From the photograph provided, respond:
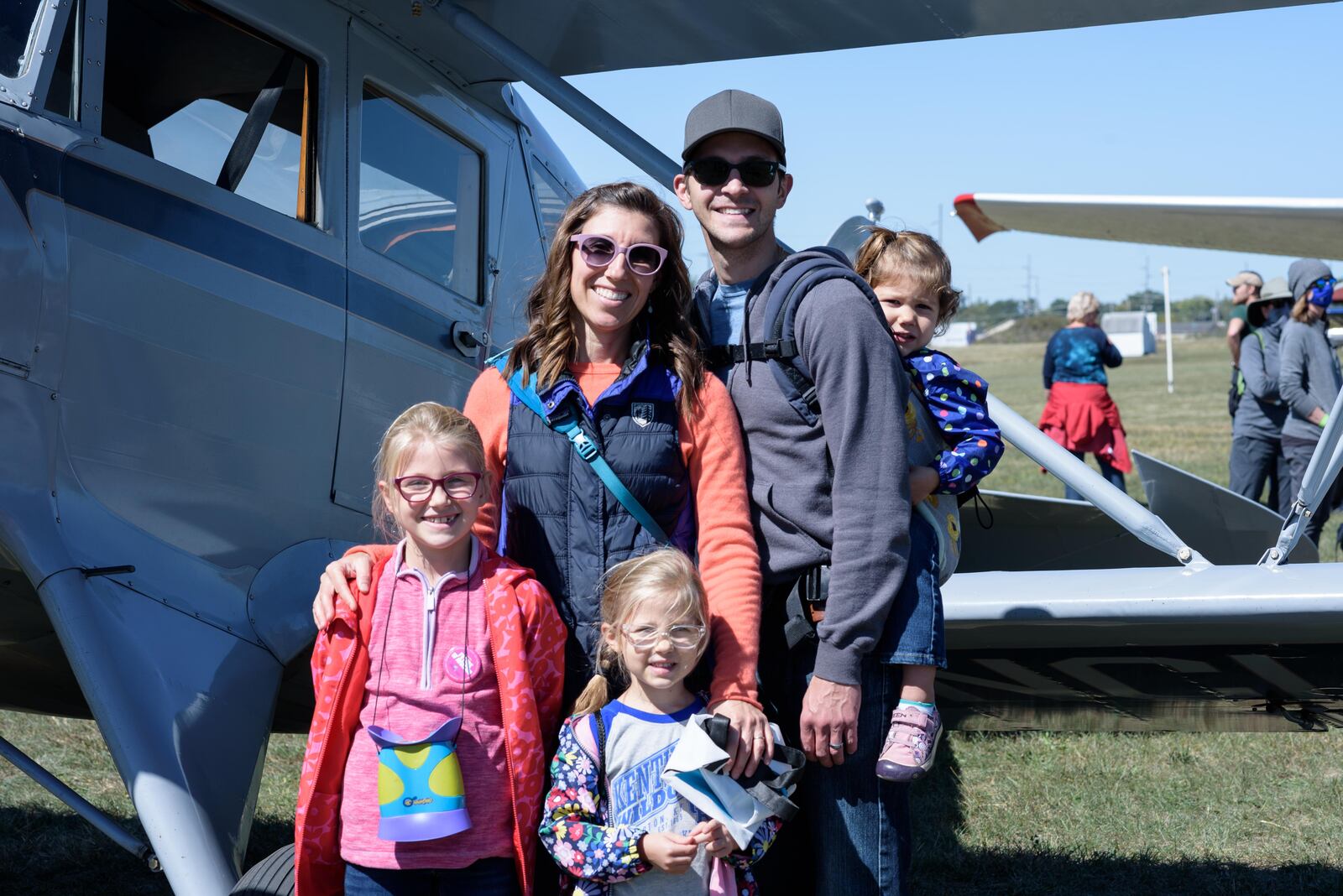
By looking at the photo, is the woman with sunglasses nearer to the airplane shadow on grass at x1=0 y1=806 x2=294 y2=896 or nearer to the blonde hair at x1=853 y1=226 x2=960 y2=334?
the blonde hair at x1=853 y1=226 x2=960 y2=334

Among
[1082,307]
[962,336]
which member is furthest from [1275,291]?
[962,336]

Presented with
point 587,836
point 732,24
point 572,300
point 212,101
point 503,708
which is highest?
point 732,24

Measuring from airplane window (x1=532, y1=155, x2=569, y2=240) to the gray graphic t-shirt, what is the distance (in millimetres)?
2686

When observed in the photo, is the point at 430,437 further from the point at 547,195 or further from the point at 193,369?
the point at 547,195

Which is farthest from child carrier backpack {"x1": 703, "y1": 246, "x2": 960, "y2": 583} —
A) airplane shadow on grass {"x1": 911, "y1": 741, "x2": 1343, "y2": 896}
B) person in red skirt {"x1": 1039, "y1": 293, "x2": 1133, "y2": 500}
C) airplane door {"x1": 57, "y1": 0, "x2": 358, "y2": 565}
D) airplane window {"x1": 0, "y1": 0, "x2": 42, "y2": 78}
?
person in red skirt {"x1": 1039, "y1": 293, "x2": 1133, "y2": 500}

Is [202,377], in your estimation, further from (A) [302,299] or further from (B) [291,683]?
(B) [291,683]

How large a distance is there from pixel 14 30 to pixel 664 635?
6.20ft

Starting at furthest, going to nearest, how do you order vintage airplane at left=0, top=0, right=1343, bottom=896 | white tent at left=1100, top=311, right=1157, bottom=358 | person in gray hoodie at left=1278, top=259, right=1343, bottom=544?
white tent at left=1100, top=311, right=1157, bottom=358 < person in gray hoodie at left=1278, top=259, right=1343, bottom=544 < vintage airplane at left=0, top=0, right=1343, bottom=896

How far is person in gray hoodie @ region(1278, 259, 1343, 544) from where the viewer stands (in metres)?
7.72

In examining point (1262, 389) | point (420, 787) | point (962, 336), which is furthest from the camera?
point (962, 336)

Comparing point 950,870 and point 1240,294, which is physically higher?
point 1240,294

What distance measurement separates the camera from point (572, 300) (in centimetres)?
238

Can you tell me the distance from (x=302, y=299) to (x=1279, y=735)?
4902 mm

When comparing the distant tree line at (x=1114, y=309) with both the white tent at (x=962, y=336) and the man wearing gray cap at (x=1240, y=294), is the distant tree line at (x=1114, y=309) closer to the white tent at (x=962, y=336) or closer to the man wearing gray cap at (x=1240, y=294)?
the white tent at (x=962, y=336)
